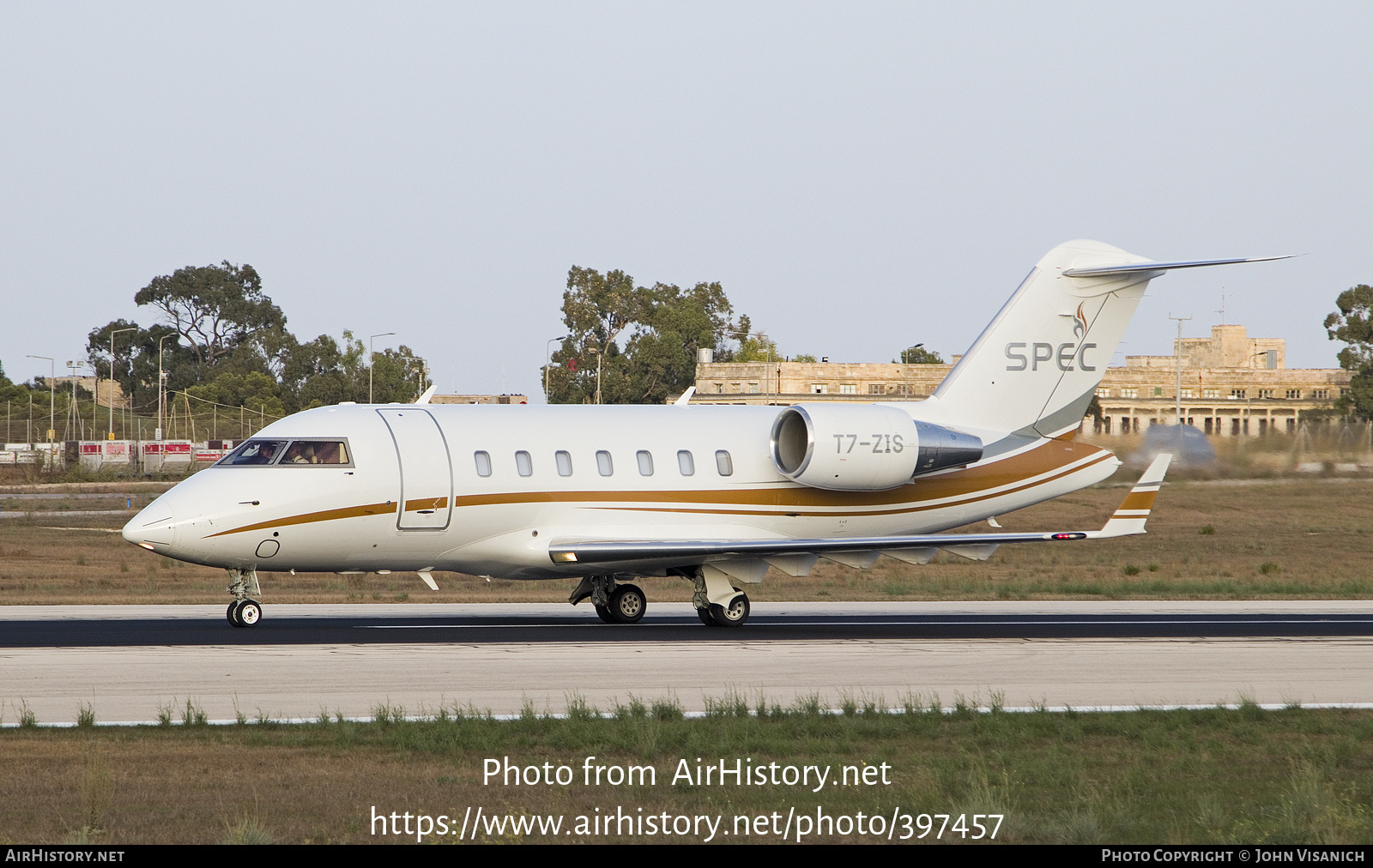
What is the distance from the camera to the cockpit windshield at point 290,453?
22375 millimetres

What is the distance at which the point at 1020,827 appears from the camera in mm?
9547

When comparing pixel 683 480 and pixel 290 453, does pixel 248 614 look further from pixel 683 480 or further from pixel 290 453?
pixel 683 480

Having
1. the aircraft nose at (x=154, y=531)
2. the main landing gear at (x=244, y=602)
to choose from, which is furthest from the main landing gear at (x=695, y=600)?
the aircraft nose at (x=154, y=531)

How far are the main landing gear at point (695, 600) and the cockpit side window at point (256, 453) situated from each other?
5503 millimetres

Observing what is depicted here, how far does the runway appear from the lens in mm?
15742

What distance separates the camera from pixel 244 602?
72.5 feet

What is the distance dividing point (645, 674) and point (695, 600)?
23.2 feet

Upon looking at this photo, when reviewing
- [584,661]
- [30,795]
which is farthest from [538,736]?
[584,661]

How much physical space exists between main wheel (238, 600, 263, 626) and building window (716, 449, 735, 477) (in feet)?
25.7

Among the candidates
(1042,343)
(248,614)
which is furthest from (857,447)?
(248,614)

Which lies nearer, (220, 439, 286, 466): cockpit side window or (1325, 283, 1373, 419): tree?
(220, 439, 286, 466): cockpit side window

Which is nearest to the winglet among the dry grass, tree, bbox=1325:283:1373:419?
the dry grass

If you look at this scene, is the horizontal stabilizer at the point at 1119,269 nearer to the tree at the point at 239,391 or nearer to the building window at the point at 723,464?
Answer: the building window at the point at 723,464

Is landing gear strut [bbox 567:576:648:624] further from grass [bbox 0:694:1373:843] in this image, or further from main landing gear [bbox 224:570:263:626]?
grass [bbox 0:694:1373:843]
